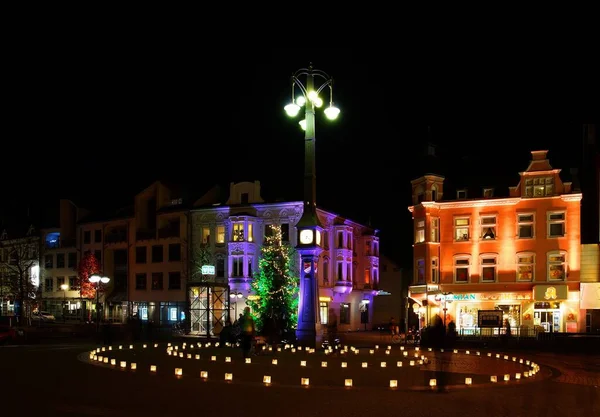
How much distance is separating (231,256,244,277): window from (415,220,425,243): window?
15.8 m

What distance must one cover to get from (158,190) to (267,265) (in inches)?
968

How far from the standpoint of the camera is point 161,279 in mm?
66375

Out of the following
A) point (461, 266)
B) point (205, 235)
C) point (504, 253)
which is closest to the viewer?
point (504, 253)

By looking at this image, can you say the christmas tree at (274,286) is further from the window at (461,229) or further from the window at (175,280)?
the window at (175,280)

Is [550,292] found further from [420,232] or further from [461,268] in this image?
[420,232]

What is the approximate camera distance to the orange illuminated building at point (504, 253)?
47.3 meters

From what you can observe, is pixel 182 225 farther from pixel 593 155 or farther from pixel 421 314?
pixel 593 155

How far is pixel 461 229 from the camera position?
50.2 meters

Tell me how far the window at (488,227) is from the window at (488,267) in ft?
4.37

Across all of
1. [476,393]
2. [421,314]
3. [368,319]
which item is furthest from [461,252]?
[476,393]

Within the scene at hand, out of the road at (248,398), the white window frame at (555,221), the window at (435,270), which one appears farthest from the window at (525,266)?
the road at (248,398)

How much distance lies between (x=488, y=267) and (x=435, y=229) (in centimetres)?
440

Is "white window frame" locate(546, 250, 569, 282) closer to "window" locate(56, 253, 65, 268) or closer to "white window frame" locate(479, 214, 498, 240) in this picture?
"white window frame" locate(479, 214, 498, 240)

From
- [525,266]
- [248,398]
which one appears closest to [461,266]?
[525,266]
